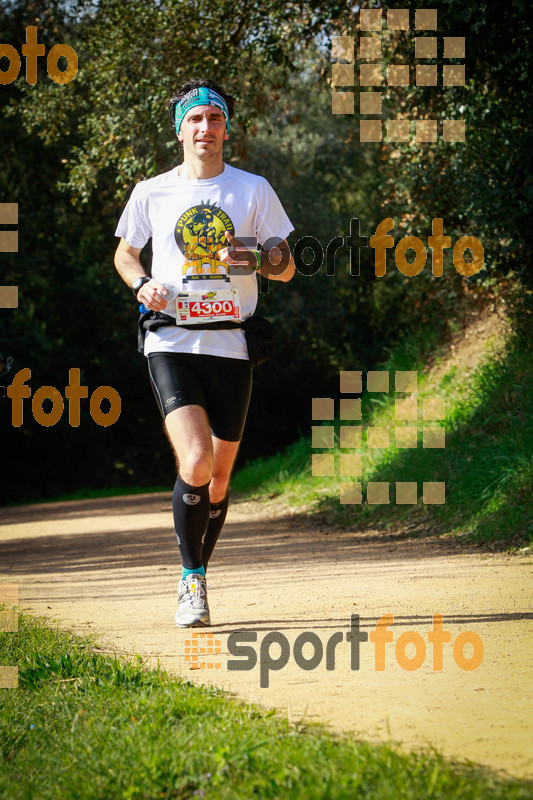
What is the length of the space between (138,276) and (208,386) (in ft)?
2.05

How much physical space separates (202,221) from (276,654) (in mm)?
1973

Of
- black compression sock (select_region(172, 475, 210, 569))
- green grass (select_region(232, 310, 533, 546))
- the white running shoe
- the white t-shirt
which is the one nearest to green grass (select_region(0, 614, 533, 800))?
the white running shoe

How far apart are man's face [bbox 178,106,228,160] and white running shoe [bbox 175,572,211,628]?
6.47 ft

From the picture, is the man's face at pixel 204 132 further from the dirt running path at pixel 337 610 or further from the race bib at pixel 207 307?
the dirt running path at pixel 337 610

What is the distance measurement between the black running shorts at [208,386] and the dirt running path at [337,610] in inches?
36.6

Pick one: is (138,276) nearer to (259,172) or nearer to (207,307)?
(207,307)

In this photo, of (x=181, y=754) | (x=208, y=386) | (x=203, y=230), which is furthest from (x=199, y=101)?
(x=181, y=754)

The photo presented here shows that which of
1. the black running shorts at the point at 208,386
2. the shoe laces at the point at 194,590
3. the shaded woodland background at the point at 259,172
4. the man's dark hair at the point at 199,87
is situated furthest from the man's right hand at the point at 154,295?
the shaded woodland background at the point at 259,172

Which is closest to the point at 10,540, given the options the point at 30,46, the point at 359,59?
the point at 359,59

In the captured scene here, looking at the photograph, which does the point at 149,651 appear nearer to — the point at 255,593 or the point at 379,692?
the point at 379,692

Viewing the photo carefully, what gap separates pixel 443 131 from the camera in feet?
35.6

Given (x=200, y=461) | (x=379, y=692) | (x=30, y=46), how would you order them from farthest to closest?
(x=30, y=46) → (x=200, y=461) → (x=379, y=692)

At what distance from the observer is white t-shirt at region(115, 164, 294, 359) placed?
171 inches

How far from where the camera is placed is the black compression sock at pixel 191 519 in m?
4.33
